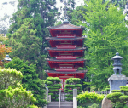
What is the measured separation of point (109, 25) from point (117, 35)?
156 cm

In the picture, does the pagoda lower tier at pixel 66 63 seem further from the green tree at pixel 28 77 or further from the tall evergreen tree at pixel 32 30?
the green tree at pixel 28 77

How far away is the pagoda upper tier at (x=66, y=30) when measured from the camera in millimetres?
34375

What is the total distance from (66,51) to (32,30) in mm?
7941

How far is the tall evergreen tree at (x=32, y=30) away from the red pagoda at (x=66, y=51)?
453 cm

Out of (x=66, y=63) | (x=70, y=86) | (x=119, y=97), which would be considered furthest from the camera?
(x=66, y=63)

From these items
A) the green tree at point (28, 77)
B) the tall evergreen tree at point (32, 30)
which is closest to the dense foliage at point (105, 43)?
the green tree at point (28, 77)

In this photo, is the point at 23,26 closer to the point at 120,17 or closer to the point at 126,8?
the point at 120,17

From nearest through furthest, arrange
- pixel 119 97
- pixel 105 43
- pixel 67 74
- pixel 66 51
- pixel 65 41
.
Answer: pixel 119 97
pixel 105 43
pixel 67 74
pixel 66 51
pixel 65 41

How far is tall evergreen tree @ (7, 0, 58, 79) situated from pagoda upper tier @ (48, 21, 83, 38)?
449 centimetres

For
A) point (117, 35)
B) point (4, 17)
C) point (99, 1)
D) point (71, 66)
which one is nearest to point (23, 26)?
point (71, 66)

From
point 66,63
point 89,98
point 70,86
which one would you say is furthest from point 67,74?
point 89,98

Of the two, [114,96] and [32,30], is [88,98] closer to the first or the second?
[114,96]

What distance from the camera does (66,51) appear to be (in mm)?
33594

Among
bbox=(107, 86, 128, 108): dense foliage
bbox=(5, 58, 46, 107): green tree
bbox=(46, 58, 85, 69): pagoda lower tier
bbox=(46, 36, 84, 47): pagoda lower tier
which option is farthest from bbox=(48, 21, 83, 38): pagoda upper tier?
bbox=(107, 86, 128, 108): dense foliage
